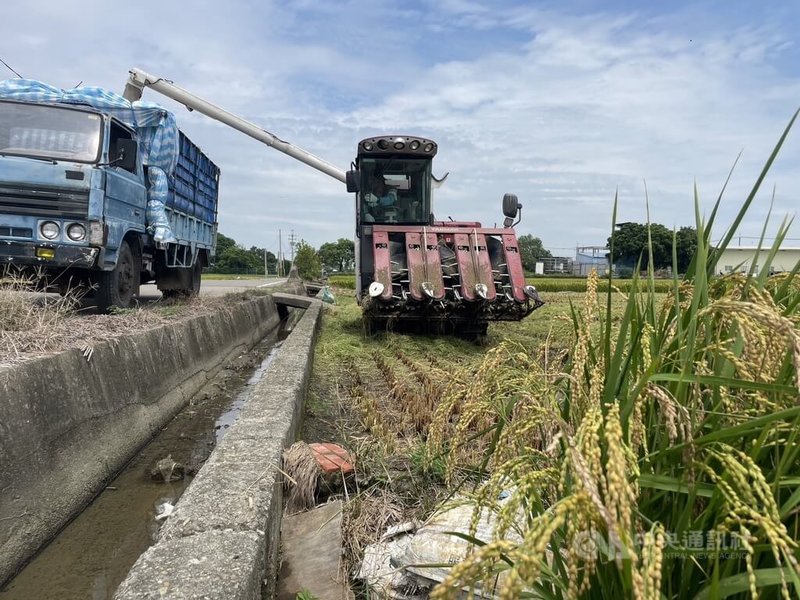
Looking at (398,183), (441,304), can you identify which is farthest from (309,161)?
(441,304)

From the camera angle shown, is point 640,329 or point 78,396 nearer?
point 640,329

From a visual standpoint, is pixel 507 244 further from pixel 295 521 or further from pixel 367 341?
pixel 295 521

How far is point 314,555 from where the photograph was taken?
2.33 m

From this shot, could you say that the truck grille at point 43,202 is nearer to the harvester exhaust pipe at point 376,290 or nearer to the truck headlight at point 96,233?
A: the truck headlight at point 96,233

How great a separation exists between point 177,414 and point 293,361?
1.45 m

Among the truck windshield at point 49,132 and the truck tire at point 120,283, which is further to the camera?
the truck tire at point 120,283

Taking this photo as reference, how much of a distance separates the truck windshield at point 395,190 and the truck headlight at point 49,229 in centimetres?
454

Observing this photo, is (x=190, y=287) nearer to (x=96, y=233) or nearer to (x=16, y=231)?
(x=96, y=233)

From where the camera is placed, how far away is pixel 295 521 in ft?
Result: 8.75

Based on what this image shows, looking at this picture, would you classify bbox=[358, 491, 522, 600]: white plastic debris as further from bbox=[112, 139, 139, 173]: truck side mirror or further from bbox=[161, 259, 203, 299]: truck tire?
bbox=[161, 259, 203, 299]: truck tire

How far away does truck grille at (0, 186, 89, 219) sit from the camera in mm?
6027

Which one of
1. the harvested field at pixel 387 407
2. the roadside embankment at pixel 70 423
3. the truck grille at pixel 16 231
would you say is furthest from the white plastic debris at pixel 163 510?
the truck grille at pixel 16 231

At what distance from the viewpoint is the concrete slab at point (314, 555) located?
2164 mm

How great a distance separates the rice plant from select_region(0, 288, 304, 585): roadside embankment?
95.3 inches
